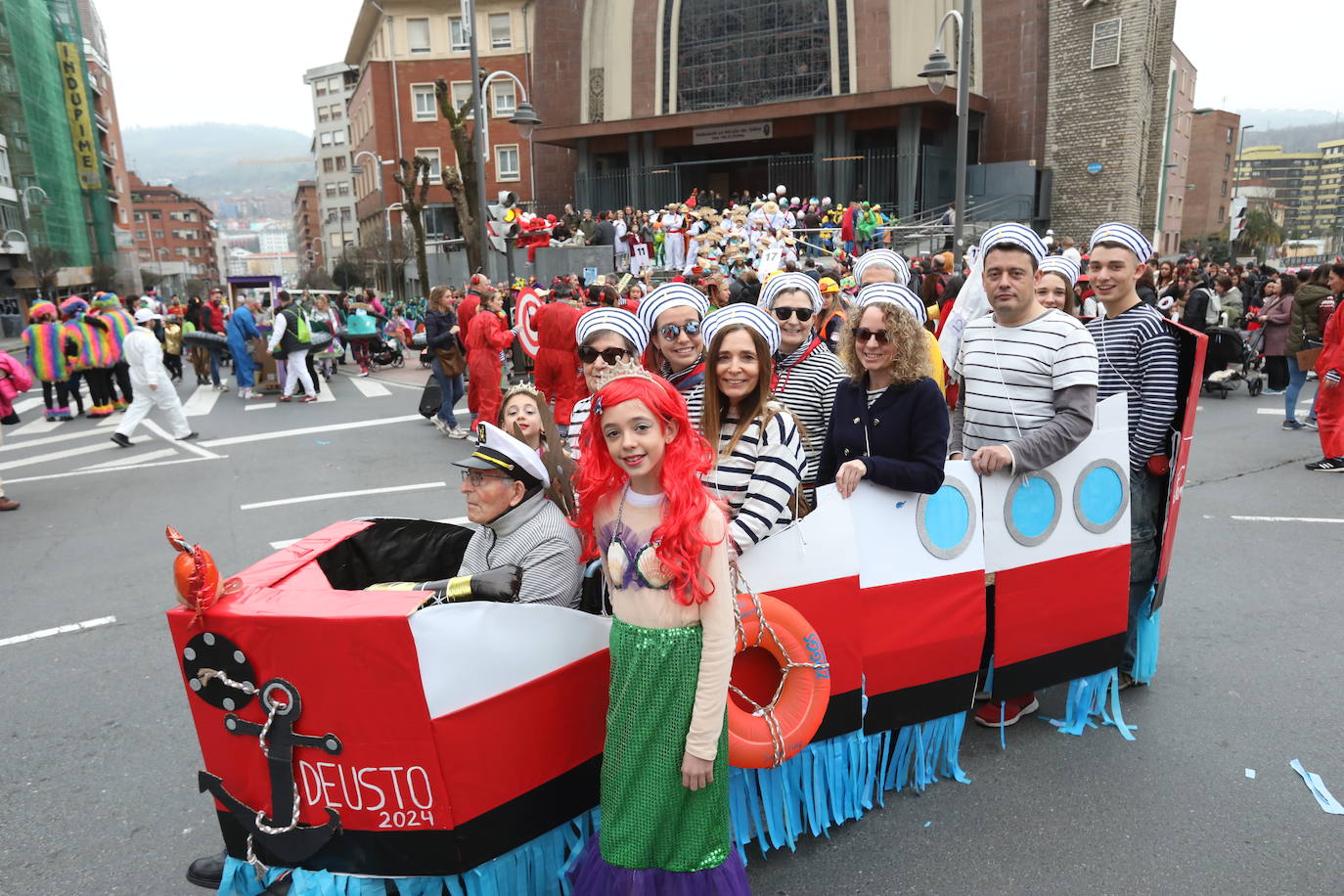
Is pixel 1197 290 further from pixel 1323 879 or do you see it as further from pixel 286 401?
pixel 286 401

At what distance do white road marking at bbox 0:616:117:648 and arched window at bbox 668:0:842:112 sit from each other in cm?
3089

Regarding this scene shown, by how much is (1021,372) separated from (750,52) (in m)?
32.8

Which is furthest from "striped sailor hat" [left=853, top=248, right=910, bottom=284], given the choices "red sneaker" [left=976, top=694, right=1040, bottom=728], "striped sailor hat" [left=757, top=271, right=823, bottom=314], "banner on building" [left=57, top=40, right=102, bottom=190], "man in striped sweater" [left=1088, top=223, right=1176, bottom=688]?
"banner on building" [left=57, top=40, right=102, bottom=190]

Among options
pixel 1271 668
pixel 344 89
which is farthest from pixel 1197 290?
pixel 344 89

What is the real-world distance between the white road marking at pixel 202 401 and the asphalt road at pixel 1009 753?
716 cm

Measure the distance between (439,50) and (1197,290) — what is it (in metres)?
45.9

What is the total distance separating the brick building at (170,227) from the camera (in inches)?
4552

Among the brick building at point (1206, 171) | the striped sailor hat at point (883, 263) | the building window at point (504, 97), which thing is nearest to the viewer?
the striped sailor hat at point (883, 263)


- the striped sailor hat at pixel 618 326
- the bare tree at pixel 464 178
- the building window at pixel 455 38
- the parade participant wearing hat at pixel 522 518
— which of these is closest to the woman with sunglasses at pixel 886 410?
the parade participant wearing hat at pixel 522 518

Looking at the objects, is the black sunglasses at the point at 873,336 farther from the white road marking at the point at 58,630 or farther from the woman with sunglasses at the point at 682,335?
the white road marking at the point at 58,630

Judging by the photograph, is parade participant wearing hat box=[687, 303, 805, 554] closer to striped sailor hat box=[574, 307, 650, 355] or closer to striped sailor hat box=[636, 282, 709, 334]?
striped sailor hat box=[636, 282, 709, 334]

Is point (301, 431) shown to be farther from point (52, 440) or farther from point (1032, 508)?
point (1032, 508)

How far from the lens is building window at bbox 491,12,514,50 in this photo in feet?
155

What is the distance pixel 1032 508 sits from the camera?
3391 millimetres
